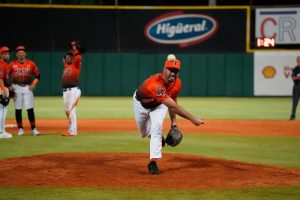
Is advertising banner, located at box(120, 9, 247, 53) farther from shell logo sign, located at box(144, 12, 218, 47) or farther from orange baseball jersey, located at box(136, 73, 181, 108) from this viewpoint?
orange baseball jersey, located at box(136, 73, 181, 108)

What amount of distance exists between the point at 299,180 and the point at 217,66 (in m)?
20.6

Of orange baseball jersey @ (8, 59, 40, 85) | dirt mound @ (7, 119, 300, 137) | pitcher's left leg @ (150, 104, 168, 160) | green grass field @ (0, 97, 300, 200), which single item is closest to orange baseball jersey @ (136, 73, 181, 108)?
pitcher's left leg @ (150, 104, 168, 160)

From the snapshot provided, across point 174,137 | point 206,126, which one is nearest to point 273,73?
point 206,126

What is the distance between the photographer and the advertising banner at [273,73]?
92.3 feet

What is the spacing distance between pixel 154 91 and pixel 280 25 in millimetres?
21035

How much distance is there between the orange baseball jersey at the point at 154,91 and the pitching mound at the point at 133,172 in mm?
983

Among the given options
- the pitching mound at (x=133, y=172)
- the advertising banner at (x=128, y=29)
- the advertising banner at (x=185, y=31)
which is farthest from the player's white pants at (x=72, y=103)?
the advertising banner at (x=185, y=31)

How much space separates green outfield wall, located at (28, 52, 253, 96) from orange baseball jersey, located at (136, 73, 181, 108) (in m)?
19.7

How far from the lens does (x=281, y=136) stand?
44.2 feet

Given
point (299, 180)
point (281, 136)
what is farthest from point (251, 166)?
point (281, 136)

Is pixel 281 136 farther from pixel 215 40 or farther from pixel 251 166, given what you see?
pixel 215 40

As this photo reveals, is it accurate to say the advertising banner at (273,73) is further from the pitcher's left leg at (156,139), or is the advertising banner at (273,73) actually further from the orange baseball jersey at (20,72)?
the pitcher's left leg at (156,139)

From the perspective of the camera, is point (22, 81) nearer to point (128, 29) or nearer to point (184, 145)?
point (184, 145)

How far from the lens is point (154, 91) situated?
794cm
